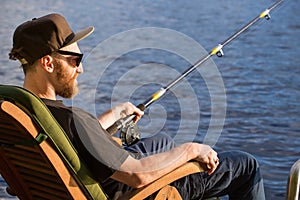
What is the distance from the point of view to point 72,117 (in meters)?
3.00

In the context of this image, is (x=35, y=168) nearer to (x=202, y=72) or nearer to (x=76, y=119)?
(x=76, y=119)

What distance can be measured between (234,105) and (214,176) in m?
4.03

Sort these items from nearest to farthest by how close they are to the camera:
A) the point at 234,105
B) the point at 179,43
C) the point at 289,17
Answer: the point at 234,105 → the point at 179,43 → the point at 289,17

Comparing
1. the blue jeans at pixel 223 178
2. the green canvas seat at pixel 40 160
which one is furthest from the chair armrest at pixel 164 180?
the blue jeans at pixel 223 178

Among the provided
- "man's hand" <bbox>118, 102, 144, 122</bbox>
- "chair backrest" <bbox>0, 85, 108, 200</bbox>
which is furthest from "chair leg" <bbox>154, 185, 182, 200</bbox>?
"man's hand" <bbox>118, 102, 144, 122</bbox>

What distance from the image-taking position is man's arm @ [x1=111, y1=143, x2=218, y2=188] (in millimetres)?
3072

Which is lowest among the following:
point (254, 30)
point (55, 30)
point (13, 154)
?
point (254, 30)

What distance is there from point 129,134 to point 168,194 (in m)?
0.55

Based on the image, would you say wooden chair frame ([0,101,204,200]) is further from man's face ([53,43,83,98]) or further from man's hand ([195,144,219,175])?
man's face ([53,43,83,98])

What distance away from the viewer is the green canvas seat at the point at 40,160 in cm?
281

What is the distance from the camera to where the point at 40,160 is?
9.75ft

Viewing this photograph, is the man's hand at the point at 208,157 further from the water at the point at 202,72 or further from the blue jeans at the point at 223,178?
the water at the point at 202,72

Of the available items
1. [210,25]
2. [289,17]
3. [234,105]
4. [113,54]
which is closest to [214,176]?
[234,105]

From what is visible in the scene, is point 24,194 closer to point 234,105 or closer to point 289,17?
point 234,105
